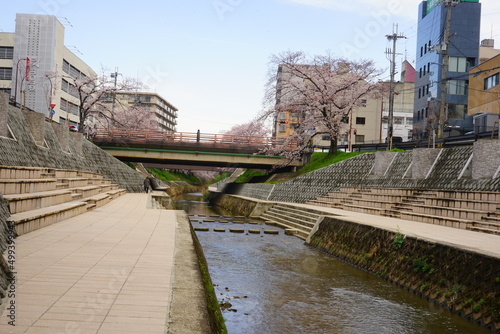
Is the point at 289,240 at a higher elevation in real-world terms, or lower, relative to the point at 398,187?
lower

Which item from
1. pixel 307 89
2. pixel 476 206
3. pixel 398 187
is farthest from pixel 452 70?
pixel 476 206

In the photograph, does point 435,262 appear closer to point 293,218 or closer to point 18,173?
point 18,173

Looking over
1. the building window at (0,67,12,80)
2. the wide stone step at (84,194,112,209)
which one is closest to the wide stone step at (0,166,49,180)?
the wide stone step at (84,194,112,209)

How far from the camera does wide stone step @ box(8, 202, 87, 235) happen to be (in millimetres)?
8578

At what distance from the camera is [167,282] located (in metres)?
5.94

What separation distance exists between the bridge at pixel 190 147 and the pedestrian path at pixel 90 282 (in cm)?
2852

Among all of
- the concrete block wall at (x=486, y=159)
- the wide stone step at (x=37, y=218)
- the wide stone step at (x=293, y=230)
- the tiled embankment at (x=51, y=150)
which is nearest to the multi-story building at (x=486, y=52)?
the tiled embankment at (x=51, y=150)

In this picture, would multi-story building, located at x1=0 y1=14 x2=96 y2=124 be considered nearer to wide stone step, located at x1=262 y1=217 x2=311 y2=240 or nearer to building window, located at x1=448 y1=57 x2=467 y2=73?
wide stone step, located at x1=262 y1=217 x2=311 y2=240

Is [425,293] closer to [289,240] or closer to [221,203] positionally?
[289,240]

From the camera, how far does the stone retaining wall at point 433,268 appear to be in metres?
7.21

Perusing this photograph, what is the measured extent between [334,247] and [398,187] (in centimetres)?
771

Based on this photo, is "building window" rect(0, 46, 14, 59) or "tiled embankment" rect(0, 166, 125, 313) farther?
"building window" rect(0, 46, 14, 59)

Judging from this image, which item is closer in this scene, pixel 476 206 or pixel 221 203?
pixel 476 206

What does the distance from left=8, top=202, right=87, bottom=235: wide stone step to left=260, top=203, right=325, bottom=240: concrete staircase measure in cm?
961
